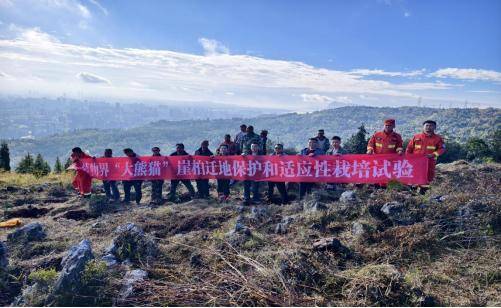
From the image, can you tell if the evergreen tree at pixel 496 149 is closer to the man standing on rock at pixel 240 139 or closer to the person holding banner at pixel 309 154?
the person holding banner at pixel 309 154

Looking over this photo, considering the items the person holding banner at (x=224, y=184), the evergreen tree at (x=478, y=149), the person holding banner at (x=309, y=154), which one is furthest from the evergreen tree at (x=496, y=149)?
the person holding banner at (x=224, y=184)

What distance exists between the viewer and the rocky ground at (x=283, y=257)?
3932 millimetres

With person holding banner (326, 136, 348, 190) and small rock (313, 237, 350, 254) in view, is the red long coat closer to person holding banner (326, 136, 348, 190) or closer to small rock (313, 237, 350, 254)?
person holding banner (326, 136, 348, 190)

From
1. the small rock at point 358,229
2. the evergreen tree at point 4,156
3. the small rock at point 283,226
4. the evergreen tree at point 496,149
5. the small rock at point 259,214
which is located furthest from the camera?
the evergreen tree at point 4,156

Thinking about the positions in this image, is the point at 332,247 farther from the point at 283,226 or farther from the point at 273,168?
the point at 273,168

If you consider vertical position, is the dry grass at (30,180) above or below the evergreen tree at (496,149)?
below

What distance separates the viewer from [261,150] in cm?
992

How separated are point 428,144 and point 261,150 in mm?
4376

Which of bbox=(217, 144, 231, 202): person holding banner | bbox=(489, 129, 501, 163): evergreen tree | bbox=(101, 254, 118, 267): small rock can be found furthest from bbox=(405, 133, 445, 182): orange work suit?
bbox=(489, 129, 501, 163): evergreen tree

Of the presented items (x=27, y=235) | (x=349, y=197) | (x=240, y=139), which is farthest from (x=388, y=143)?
(x=27, y=235)

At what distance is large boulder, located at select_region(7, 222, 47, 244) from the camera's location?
626 cm

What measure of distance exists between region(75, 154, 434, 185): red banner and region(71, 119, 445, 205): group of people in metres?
0.21

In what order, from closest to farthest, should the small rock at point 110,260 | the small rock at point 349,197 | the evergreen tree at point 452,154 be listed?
the small rock at point 110,260, the small rock at point 349,197, the evergreen tree at point 452,154

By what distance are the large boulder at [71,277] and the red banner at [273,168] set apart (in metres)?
5.51
